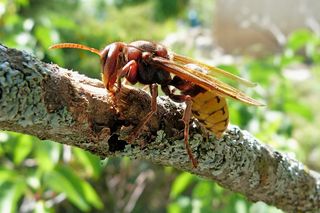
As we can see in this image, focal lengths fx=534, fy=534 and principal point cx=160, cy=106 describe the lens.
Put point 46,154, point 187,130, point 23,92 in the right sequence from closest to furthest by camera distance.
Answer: point 23,92, point 187,130, point 46,154

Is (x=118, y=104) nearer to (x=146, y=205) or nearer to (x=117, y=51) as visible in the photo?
(x=117, y=51)

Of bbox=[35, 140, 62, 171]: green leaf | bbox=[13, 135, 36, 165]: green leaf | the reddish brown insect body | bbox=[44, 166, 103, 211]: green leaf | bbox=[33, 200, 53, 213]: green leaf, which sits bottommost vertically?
bbox=[33, 200, 53, 213]: green leaf

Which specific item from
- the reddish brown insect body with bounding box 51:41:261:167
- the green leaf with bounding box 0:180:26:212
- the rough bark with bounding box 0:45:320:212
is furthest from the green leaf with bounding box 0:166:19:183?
the rough bark with bounding box 0:45:320:212

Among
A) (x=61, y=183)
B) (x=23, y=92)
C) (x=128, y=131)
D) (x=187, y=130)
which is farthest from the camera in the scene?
(x=61, y=183)

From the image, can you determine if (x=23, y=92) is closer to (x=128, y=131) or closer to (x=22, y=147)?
(x=128, y=131)

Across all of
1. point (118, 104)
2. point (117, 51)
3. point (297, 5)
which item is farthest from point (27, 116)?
point (297, 5)

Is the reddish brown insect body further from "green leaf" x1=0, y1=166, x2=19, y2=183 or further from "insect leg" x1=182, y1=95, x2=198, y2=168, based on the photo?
"green leaf" x1=0, y1=166, x2=19, y2=183

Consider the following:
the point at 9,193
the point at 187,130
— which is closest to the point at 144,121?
the point at 187,130
